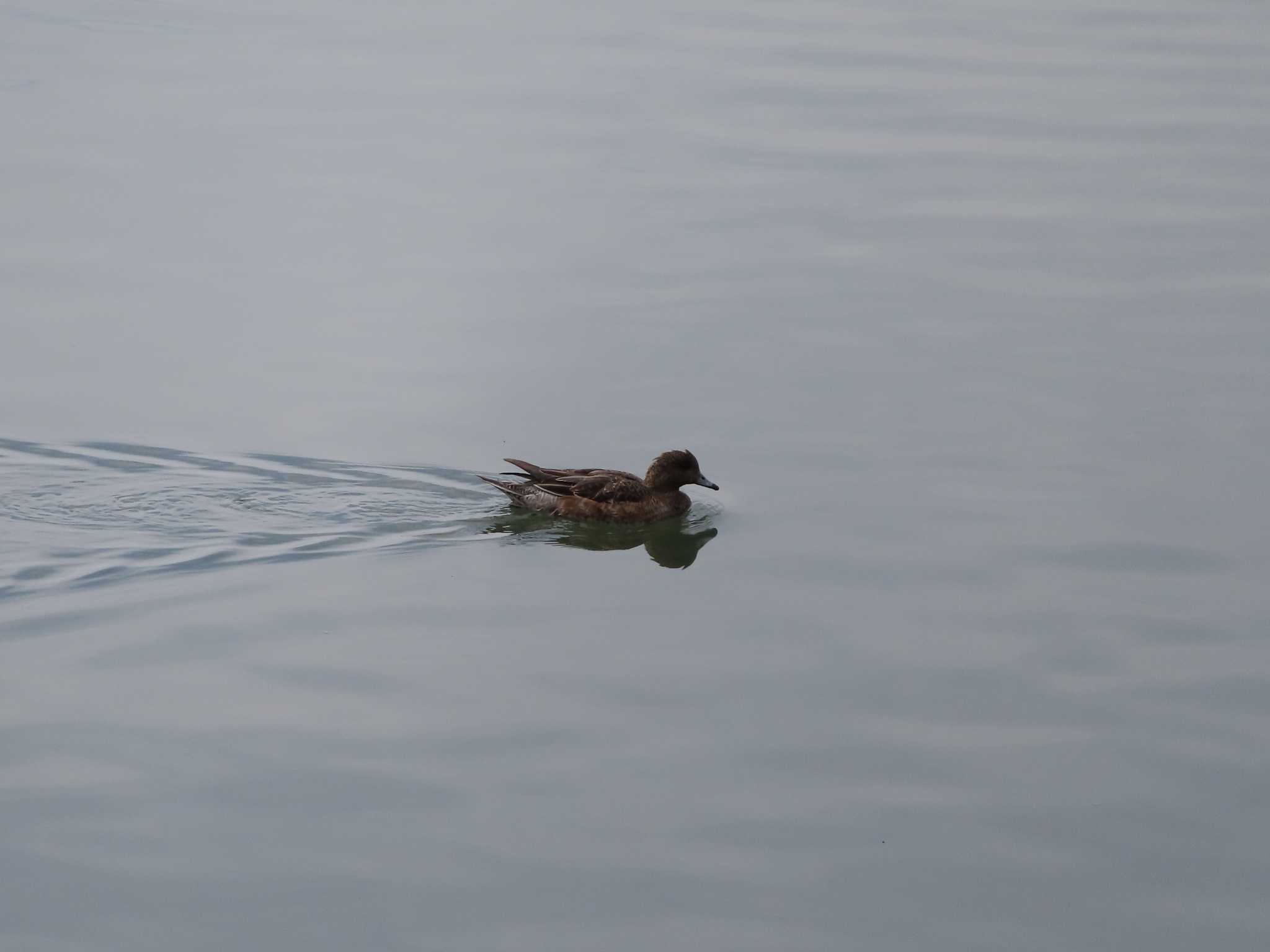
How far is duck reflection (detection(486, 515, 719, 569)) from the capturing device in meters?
10.8

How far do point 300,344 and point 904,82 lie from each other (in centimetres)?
997

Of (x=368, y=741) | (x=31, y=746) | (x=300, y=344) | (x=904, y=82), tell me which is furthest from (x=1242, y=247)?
(x=31, y=746)

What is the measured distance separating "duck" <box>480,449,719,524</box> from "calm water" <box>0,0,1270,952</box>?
156 mm

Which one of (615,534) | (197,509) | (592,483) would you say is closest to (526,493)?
(592,483)

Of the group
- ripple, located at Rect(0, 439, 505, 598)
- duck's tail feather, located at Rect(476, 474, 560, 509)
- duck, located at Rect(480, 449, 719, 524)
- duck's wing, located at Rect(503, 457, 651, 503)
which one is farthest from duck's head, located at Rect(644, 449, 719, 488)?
ripple, located at Rect(0, 439, 505, 598)

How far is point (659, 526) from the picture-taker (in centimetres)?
1141

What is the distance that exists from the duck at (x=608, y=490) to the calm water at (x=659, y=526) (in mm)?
156

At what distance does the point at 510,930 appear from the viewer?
6125 mm

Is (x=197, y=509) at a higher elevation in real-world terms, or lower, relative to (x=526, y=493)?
lower

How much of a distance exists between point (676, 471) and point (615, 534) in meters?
0.56

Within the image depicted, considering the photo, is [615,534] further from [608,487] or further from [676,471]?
[676,471]

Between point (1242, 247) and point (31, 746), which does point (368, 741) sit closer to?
point (31, 746)

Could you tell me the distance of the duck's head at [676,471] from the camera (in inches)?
436

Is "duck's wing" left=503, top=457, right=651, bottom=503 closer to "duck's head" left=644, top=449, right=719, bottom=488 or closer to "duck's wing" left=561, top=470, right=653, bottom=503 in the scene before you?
"duck's wing" left=561, top=470, right=653, bottom=503
